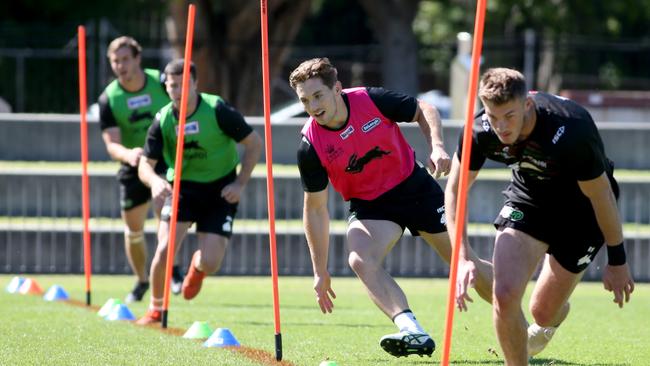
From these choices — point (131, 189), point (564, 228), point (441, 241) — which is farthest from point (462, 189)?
point (131, 189)

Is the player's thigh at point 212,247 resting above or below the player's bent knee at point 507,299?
below

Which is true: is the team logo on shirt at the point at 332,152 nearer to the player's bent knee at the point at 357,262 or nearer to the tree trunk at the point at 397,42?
the player's bent knee at the point at 357,262

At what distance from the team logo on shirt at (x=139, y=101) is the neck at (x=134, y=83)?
89mm

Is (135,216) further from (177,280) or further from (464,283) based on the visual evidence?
(464,283)

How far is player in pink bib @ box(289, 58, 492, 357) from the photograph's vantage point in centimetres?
761

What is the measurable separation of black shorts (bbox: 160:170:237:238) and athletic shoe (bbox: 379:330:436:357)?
3.99 m

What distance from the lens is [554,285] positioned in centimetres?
720

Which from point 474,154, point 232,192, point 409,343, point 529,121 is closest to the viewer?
point 529,121

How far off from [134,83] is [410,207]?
15.7ft

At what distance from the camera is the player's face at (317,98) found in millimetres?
7574

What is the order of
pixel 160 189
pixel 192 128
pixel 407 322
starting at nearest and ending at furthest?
pixel 407 322 < pixel 160 189 < pixel 192 128

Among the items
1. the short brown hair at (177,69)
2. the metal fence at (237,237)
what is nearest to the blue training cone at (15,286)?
→ the metal fence at (237,237)

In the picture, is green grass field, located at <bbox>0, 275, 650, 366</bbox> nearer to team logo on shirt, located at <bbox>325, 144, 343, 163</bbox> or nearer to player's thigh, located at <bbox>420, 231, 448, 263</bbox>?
player's thigh, located at <bbox>420, 231, 448, 263</bbox>

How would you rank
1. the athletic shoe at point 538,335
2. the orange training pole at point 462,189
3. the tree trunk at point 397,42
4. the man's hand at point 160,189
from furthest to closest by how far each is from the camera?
1. the tree trunk at point 397,42
2. the man's hand at point 160,189
3. the athletic shoe at point 538,335
4. the orange training pole at point 462,189
